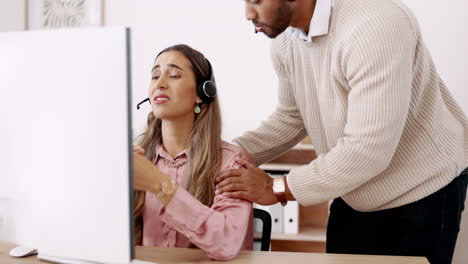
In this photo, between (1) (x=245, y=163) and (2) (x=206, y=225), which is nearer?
(2) (x=206, y=225)

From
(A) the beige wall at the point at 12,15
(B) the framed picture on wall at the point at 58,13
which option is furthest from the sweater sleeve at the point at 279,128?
(A) the beige wall at the point at 12,15

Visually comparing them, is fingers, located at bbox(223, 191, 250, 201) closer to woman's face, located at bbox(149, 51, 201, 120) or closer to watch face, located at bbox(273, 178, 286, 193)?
watch face, located at bbox(273, 178, 286, 193)

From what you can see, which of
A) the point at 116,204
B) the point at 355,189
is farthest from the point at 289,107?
the point at 116,204

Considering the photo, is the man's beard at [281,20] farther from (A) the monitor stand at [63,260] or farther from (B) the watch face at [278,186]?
(A) the monitor stand at [63,260]

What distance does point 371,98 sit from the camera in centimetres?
128

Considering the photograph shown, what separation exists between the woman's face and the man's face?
0.72 ft

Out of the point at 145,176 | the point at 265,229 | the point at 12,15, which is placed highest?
the point at 12,15

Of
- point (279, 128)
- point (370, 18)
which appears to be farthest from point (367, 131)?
point (279, 128)

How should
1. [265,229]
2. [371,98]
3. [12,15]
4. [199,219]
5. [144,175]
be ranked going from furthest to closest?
[12,15] < [265,229] < [371,98] < [199,219] < [144,175]

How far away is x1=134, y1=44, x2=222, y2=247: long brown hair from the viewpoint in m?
1.41

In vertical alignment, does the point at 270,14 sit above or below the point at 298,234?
above

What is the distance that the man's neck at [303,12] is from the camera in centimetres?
144

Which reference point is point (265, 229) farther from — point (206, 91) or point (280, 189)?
point (206, 91)

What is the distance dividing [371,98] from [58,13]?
2247 millimetres
